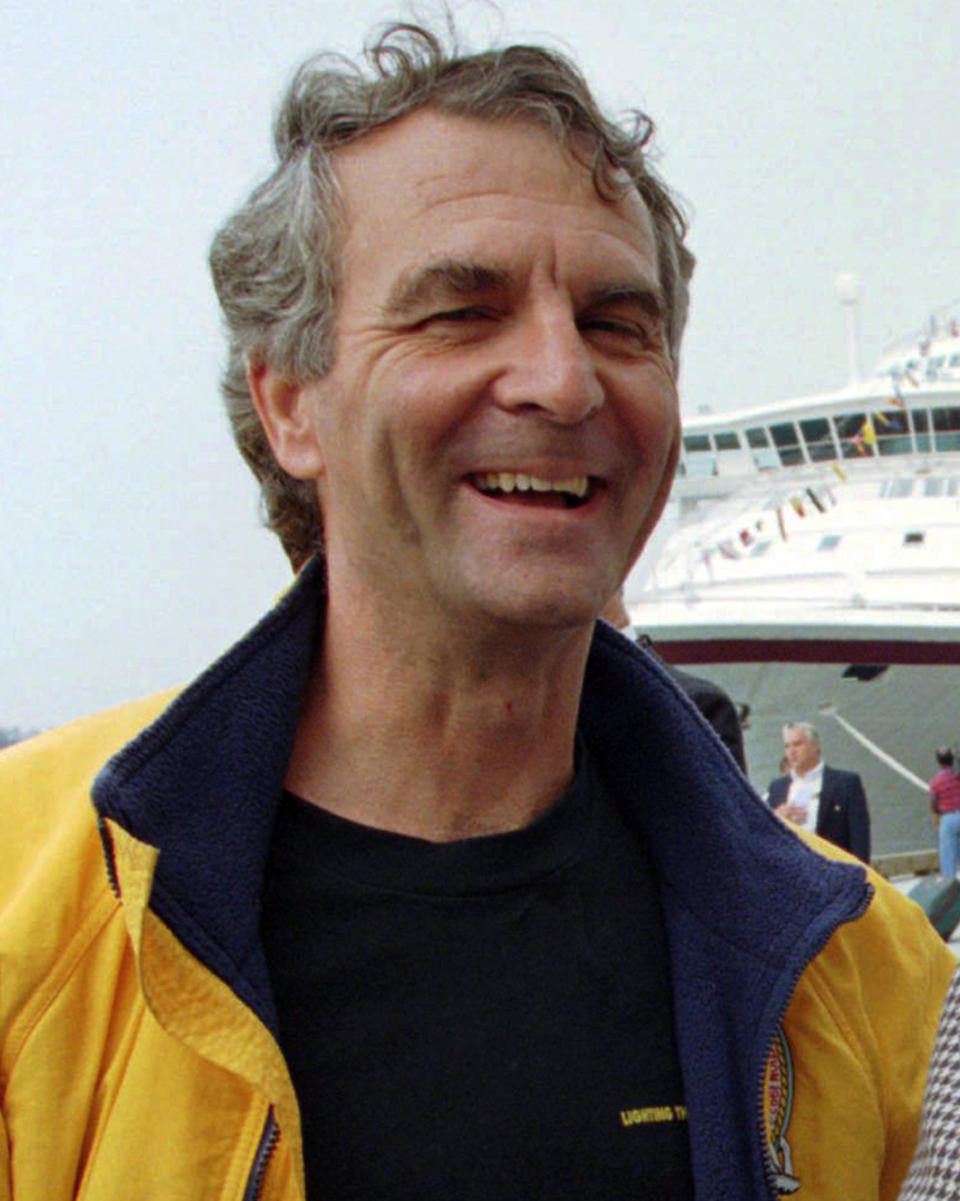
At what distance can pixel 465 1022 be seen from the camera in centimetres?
160

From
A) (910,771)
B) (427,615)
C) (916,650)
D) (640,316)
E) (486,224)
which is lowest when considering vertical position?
(910,771)

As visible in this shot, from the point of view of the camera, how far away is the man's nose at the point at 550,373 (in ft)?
5.19

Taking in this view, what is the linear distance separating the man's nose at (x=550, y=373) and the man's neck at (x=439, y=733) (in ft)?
0.88

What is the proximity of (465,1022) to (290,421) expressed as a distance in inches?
30.4

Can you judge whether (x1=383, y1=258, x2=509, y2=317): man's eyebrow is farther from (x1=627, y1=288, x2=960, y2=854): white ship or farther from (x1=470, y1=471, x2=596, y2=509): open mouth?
(x1=627, y1=288, x2=960, y2=854): white ship

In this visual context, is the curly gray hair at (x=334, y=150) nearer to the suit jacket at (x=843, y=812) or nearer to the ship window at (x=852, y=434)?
the suit jacket at (x=843, y=812)

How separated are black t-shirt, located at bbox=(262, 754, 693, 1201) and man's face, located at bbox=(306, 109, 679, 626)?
0.32 meters

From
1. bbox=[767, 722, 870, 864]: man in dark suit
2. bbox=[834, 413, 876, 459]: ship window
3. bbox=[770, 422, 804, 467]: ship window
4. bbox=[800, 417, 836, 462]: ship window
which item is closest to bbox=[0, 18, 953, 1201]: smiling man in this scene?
bbox=[767, 722, 870, 864]: man in dark suit

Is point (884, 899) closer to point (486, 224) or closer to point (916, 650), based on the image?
point (486, 224)

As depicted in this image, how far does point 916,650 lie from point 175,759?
45.4 ft

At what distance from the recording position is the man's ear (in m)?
1.80

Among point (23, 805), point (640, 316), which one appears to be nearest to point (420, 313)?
point (640, 316)

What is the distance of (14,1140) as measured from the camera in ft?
4.65

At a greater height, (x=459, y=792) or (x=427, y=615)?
(x=427, y=615)
